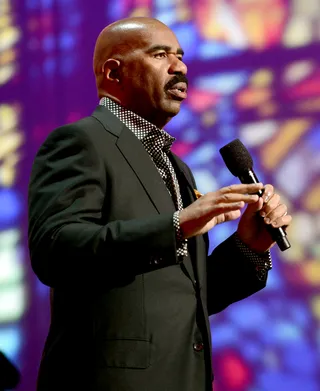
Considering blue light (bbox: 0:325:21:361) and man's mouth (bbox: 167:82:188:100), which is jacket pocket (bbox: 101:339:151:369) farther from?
blue light (bbox: 0:325:21:361)

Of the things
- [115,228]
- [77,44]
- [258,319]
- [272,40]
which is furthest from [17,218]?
[115,228]

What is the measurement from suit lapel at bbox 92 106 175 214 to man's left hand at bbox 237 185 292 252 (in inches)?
7.8

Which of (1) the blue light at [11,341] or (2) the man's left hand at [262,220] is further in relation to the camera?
(1) the blue light at [11,341]

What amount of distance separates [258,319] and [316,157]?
2.14ft

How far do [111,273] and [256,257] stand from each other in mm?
508

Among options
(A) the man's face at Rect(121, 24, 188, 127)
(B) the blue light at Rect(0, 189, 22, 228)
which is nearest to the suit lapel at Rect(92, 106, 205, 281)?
(A) the man's face at Rect(121, 24, 188, 127)

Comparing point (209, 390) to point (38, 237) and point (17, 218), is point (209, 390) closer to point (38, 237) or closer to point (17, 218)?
point (38, 237)

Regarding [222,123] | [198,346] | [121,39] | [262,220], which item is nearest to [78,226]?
[198,346]

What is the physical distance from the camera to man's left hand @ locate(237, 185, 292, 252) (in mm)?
1463

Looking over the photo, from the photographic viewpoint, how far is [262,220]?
1597 mm

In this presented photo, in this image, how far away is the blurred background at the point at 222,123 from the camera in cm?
255

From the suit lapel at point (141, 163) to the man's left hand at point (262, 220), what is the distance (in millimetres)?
198

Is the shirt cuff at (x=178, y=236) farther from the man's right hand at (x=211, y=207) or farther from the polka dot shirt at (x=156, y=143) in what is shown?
the polka dot shirt at (x=156, y=143)

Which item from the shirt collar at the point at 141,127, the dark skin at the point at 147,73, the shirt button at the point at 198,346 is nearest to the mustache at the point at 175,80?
the dark skin at the point at 147,73
